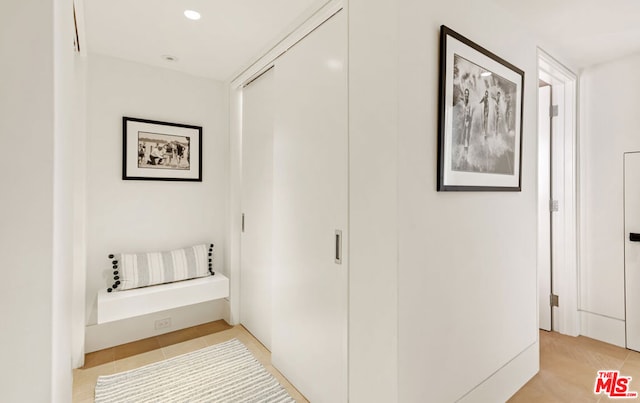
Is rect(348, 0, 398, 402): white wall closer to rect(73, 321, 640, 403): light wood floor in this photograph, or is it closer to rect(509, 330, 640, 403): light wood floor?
rect(73, 321, 640, 403): light wood floor

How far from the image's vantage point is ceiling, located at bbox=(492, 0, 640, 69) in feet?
6.13

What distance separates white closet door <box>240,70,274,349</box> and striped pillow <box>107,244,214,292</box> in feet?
1.30

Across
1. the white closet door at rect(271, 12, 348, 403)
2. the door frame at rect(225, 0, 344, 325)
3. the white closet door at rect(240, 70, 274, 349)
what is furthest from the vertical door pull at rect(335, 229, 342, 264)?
the door frame at rect(225, 0, 344, 325)

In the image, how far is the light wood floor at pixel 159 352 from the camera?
2.16 meters

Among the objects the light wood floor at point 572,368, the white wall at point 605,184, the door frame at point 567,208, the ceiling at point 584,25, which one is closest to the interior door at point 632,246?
the white wall at point 605,184

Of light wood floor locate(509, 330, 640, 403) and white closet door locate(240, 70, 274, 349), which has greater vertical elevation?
white closet door locate(240, 70, 274, 349)

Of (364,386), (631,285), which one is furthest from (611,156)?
(364,386)

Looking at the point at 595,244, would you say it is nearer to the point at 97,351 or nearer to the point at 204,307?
the point at 204,307

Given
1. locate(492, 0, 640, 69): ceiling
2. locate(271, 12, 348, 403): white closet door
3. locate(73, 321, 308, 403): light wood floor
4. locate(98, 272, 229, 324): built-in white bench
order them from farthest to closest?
locate(98, 272, 229, 324): built-in white bench
locate(73, 321, 308, 403): light wood floor
locate(492, 0, 640, 69): ceiling
locate(271, 12, 348, 403): white closet door

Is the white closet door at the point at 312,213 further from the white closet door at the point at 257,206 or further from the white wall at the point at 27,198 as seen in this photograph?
the white wall at the point at 27,198

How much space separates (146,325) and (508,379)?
9.58 feet

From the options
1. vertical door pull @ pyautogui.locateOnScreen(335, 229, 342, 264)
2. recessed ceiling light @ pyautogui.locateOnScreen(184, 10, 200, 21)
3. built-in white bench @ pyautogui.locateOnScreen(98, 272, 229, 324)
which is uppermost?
recessed ceiling light @ pyautogui.locateOnScreen(184, 10, 200, 21)

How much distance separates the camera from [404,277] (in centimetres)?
140

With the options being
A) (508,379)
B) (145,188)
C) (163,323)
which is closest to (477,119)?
(508,379)
